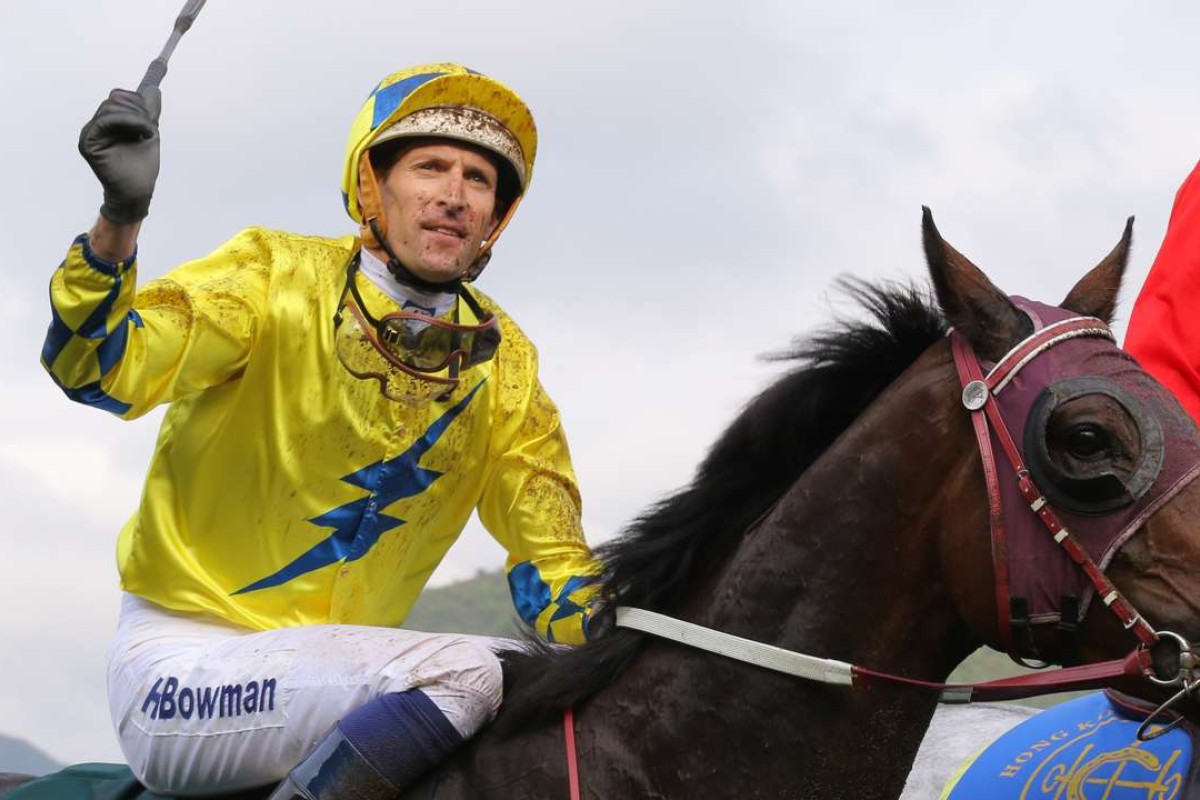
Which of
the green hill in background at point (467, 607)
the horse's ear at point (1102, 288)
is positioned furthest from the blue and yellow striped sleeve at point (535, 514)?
the green hill in background at point (467, 607)

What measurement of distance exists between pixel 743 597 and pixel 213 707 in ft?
4.14

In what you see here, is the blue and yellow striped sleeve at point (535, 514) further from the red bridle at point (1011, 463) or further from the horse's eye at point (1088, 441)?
the horse's eye at point (1088, 441)

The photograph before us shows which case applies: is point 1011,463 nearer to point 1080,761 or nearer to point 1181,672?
point 1181,672

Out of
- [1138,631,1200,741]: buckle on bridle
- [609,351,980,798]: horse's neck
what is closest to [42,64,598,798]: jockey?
[609,351,980,798]: horse's neck

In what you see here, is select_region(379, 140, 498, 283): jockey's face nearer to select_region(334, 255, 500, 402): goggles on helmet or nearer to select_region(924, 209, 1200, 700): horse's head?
select_region(334, 255, 500, 402): goggles on helmet

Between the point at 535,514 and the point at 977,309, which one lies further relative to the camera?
the point at 535,514

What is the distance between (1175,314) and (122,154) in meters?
3.08

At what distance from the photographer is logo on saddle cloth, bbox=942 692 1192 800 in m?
4.25

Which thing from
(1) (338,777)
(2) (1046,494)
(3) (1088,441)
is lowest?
(1) (338,777)

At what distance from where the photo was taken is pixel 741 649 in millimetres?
3389

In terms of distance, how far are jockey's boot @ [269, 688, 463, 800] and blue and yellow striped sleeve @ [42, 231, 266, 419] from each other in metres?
0.94

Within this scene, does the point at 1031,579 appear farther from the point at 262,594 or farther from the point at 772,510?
the point at 262,594

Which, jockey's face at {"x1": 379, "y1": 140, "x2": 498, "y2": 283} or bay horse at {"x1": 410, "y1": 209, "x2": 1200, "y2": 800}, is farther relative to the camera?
jockey's face at {"x1": 379, "y1": 140, "x2": 498, "y2": 283}

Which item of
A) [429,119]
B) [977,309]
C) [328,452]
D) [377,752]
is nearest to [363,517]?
[328,452]
